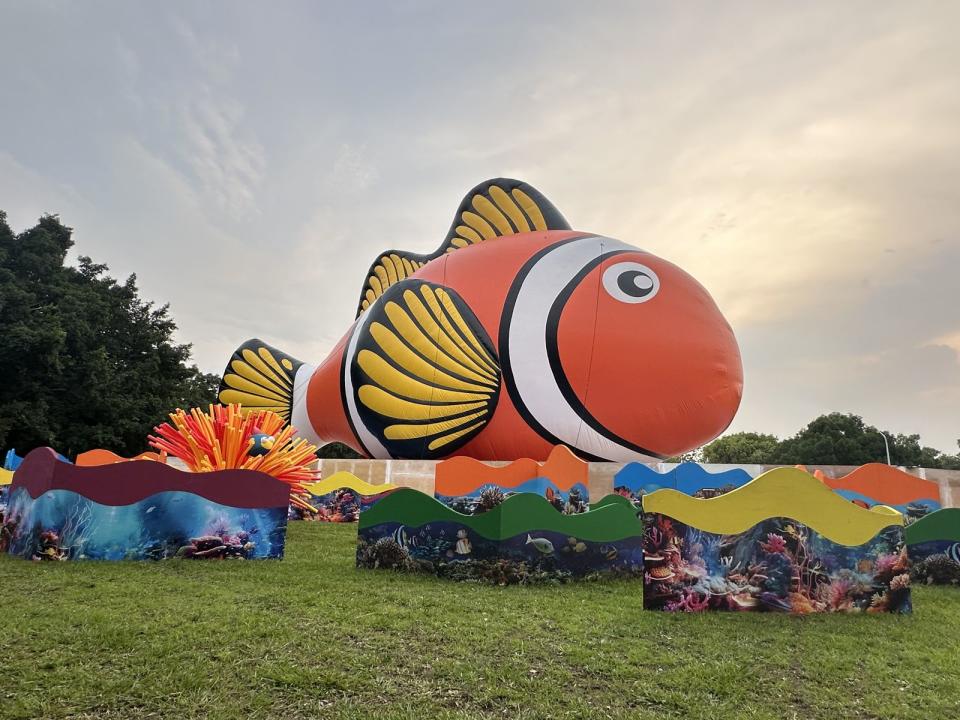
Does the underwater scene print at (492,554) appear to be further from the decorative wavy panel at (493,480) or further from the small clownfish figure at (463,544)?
the decorative wavy panel at (493,480)

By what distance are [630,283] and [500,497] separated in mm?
4294

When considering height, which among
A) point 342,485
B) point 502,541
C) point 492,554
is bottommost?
point 492,554

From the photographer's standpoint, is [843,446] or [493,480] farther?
[843,446]

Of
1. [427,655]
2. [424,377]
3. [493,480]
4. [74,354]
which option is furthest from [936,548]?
[74,354]

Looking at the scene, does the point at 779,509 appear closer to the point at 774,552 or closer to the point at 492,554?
the point at 774,552

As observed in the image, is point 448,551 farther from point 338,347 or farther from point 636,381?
point 338,347

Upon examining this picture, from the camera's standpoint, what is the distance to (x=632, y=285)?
10000mm

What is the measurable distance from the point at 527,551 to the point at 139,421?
20619 mm

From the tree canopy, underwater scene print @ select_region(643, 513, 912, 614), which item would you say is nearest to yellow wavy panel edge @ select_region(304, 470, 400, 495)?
underwater scene print @ select_region(643, 513, 912, 614)

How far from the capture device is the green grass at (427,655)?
9.33ft

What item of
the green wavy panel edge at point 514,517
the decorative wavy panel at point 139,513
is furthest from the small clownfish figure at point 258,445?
the green wavy panel edge at point 514,517

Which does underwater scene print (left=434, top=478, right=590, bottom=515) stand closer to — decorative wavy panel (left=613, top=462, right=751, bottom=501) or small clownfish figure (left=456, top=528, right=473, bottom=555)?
decorative wavy panel (left=613, top=462, right=751, bottom=501)

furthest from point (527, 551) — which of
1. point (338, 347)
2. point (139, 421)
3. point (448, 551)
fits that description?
point (139, 421)

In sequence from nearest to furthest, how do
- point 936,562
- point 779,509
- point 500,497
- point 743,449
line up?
point 779,509, point 936,562, point 500,497, point 743,449
